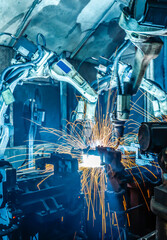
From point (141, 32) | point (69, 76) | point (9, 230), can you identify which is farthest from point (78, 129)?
point (141, 32)

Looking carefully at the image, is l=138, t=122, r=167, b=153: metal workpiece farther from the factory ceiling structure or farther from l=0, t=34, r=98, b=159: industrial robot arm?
l=0, t=34, r=98, b=159: industrial robot arm

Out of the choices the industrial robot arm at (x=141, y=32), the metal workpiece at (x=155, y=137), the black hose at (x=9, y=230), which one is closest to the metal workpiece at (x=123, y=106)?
the industrial robot arm at (x=141, y=32)

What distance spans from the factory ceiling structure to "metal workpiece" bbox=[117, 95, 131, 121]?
0.04 ft

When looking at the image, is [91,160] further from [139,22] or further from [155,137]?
[155,137]

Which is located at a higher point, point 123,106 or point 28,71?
point 28,71

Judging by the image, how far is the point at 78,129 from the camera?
5641mm

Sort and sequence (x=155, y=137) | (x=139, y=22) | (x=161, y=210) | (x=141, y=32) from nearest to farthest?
(x=161, y=210), (x=155, y=137), (x=139, y=22), (x=141, y=32)

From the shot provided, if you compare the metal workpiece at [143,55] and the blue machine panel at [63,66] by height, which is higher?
the blue machine panel at [63,66]

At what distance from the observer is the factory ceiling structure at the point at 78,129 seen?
73.2 inches

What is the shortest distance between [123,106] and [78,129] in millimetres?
3220

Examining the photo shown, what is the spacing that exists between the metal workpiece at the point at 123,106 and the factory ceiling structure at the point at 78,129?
0.04ft

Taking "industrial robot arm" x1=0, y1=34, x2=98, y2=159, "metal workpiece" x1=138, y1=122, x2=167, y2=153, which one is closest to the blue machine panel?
"industrial robot arm" x1=0, y1=34, x2=98, y2=159

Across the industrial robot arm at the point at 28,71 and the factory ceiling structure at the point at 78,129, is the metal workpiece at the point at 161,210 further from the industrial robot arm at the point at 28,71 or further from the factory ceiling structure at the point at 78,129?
the industrial robot arm at the point at 28,71

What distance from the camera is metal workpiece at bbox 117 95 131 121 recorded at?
246cm
